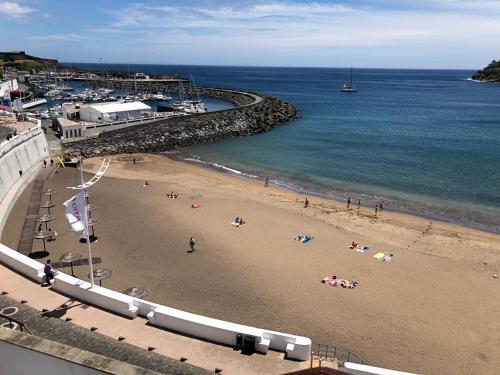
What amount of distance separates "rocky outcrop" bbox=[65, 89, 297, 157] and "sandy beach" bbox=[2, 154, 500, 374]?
15.8 metres

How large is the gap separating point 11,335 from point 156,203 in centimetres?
2508

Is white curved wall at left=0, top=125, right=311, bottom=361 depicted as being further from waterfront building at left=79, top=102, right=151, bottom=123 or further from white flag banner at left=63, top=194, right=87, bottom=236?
waterfront building at left=79, top=102, right=151, bottom=123

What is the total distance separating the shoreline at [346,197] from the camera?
112ft

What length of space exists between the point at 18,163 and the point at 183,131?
2894 centimetres

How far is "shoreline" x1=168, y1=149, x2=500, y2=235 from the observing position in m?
34.3

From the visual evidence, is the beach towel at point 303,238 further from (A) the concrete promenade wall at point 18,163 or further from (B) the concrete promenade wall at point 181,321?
(A) the concrete promenade wall at point 18,163

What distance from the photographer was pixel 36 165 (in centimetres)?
4178

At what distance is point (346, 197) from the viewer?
40.9 metres

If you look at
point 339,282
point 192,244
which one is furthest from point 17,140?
point 339,282

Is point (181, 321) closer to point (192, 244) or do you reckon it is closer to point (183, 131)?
point (192, 244)

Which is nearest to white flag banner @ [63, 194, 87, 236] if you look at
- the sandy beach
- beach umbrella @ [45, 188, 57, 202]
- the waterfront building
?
the sandy beach

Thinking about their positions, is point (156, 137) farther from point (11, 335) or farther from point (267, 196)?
point (11, 335)

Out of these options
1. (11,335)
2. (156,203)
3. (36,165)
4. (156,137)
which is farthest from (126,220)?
(156,137)

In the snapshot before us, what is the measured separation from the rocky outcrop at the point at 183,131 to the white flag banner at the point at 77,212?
118 feet
